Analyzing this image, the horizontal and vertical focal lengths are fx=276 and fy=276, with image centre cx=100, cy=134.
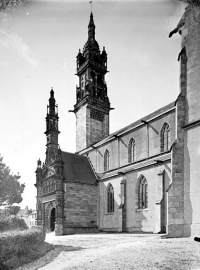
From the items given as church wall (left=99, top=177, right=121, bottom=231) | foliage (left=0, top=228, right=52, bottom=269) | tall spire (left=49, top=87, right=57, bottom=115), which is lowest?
church wall (left=99, top=177, right=121, bottom=231)

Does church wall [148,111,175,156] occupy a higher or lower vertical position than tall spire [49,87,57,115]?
lower

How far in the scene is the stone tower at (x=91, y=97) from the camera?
39.8 meters

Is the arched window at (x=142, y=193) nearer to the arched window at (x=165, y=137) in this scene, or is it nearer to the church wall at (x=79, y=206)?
the arched window at (x=165, y=137)

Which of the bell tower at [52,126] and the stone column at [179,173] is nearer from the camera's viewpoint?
the stone column at [179,173]

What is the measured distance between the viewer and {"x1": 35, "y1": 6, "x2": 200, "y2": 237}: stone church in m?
16.5

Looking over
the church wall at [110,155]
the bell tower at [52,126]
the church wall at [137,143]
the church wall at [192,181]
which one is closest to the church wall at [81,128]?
the bell tower at [52,126]

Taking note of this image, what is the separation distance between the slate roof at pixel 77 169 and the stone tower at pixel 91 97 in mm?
4744

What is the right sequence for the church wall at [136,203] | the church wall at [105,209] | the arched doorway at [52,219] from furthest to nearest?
the arched doorway at [52,219], the church wall at [105,209], the church wall at [136,203]

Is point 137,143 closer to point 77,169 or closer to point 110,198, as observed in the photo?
point 110,198

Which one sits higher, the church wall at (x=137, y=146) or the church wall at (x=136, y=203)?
the church wall at (x=137, y=146)

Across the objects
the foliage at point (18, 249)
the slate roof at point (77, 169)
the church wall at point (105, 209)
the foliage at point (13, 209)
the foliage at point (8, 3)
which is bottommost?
the foliage at point (13, 209)

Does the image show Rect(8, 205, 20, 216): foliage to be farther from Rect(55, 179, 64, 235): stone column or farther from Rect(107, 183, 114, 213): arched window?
Rect(107, 183, 114, 213): arched window

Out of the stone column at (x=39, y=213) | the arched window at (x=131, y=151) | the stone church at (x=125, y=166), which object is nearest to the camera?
the stone church at (x=125, y=166)

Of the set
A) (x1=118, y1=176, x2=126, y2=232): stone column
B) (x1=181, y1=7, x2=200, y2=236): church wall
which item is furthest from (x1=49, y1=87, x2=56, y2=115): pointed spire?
(x1=181, y1=7, x2=200, y2=236): church wall
